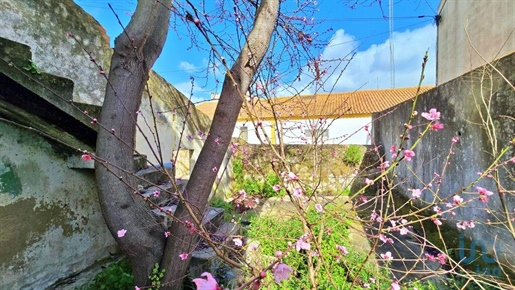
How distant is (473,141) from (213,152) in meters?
3.35

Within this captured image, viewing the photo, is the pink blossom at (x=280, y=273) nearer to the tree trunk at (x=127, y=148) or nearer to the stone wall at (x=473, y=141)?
the tree trunk at (x=127, y=148)

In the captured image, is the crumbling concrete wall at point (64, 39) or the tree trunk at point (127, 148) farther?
the crumbling concrete wall at point (64, 39)

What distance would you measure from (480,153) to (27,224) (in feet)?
15.9

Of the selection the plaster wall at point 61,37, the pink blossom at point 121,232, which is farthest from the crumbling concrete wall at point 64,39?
the pink blossom at point 121,232

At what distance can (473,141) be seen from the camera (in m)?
3.32

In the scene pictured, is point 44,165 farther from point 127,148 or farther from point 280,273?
point 280,273

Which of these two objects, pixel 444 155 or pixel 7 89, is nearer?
pixel 7 89

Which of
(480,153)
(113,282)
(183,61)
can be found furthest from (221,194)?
(480,153)

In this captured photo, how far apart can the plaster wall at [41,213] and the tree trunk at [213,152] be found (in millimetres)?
1250

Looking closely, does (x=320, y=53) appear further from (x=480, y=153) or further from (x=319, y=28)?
(x=480, y=153)

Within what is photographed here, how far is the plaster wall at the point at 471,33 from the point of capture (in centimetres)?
539

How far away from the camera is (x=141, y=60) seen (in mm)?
2117

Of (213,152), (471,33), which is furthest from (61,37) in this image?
(471,33)

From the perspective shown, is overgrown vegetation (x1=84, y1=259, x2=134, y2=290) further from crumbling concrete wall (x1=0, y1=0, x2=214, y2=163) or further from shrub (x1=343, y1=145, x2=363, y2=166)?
shrub (x1=343, y1=145, x2=363, y2=166)
